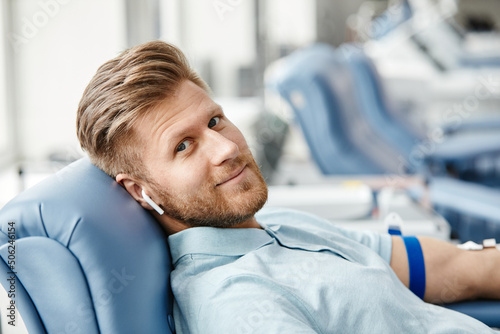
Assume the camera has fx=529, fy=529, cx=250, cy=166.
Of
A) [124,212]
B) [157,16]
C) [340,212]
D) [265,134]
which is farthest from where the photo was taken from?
[265,134]

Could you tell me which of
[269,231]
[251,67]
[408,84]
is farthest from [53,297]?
[251,67]

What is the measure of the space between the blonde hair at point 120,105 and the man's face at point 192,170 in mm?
22

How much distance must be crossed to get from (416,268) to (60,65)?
2395mm

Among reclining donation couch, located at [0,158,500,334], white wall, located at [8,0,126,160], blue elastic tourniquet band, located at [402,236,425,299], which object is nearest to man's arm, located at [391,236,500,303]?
blue elastic tourniquet band, located at [402,236,425,299]

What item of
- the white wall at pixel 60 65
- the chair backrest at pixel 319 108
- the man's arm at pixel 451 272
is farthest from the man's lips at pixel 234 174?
the white wall at pixel 60 65

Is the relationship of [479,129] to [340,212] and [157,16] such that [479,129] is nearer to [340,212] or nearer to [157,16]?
[340,212]

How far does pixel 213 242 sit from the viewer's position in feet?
3.09

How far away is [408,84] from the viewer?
13.6 ft


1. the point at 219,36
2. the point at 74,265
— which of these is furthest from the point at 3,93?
the point at 219,36

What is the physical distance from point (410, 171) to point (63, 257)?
2732mm

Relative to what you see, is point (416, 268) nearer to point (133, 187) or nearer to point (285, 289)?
point (285, 289)

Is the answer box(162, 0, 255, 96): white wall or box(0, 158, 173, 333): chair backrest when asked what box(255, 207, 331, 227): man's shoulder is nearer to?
box(0, 158, 173, 333): chair backrest

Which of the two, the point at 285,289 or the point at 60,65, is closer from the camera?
the point at 285,289

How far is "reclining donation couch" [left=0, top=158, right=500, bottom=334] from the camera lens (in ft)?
2.39
